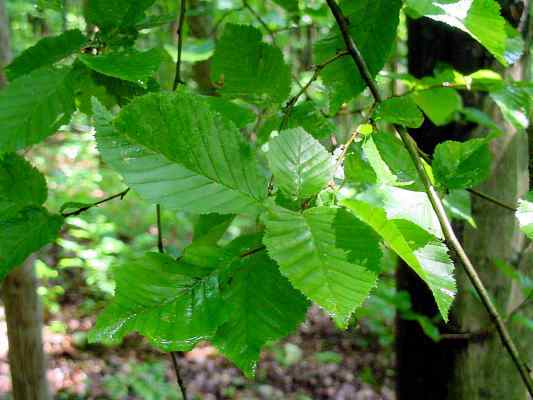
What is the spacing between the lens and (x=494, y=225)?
4.33ft

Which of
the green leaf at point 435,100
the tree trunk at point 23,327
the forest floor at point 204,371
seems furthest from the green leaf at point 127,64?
the forest floor at point 204,371

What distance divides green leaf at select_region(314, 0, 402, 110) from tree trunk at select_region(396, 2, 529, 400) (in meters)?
0.79

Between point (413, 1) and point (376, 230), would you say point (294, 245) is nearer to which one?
point (376, 230)

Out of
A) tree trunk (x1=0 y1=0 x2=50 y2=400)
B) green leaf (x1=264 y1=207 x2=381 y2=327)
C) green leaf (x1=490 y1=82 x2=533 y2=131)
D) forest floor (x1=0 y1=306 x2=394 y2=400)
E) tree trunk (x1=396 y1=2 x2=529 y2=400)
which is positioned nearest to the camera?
green leaf (x1=264 y1=207 x2=381 y2=327)

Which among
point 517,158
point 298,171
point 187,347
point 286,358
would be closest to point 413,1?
point 298,171

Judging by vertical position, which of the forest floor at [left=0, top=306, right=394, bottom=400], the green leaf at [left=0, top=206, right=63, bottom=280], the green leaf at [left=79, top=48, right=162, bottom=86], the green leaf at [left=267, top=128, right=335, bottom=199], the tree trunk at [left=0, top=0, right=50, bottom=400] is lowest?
Answer: the forest floor at [left=0, top=306, right=394, bottom=400]

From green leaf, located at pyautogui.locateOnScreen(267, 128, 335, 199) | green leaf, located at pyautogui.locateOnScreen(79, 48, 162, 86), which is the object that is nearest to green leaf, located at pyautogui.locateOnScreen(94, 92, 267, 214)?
green leaf, located at pyautogui.locateOnScreen(267, 128, 335, 199)

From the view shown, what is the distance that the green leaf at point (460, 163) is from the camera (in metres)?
0.51

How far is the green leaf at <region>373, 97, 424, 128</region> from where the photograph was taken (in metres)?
0.52

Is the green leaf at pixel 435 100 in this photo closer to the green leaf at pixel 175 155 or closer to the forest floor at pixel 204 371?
the green leaf at pixel 175 155

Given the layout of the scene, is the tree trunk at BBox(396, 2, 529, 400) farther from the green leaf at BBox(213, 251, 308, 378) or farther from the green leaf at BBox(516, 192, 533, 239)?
the green leaf at BBox(213, 251, 308, 378)

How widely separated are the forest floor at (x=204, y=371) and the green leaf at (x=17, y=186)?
2.86 m

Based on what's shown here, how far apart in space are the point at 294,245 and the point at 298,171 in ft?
0.24

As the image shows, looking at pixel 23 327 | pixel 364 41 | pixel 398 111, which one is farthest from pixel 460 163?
pixel 23 327
